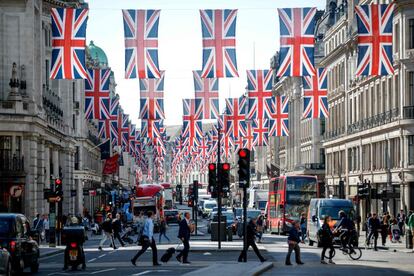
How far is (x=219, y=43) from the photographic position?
46500 millimetres

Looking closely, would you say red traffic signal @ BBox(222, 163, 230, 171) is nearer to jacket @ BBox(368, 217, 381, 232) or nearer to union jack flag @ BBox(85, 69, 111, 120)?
jacket @ BBox(368, 217, 381, 232)

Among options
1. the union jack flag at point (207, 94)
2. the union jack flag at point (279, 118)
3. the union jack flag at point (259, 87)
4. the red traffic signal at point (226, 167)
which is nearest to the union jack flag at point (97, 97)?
the union jack flag at point (259, 87)

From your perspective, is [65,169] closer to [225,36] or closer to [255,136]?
[255,136]

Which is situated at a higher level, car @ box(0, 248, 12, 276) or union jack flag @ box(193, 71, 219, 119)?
union jack flag @ box(193, 71, 219, 119)

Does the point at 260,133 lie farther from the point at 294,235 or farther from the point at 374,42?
the point at 294,235

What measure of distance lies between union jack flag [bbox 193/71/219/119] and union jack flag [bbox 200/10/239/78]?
45.8 ft

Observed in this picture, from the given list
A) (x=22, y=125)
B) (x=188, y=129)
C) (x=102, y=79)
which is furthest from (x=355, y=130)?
(x=22, y=125)

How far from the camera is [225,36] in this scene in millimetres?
46438

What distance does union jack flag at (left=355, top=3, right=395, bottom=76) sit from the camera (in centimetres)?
4731

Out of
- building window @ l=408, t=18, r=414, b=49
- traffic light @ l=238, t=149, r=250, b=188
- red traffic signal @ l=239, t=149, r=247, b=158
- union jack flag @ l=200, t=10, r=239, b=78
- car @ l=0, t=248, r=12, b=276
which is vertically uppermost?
building window @ l=408, t=18, r=414, b=49

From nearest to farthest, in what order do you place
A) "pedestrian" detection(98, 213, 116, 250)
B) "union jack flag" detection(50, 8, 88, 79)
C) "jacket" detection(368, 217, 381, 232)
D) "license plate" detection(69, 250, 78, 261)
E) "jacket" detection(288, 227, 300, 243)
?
"license plate" detection(69, 250, 78, 261) → "jacket" detection(288, 227, 300, 243) → "union jack flag" detection(50, 8, 88, 79) → "jacket" detection(368, 217, 381, 232) → "pedestrian" detection(98, 213, 116, 250)

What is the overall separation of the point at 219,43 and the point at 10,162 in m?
22.8

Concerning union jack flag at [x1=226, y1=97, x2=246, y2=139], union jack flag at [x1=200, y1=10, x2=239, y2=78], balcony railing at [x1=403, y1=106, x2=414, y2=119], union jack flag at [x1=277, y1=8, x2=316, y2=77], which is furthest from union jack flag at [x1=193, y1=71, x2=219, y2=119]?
union jack flag at [x1=226, y1=97, x2=246, y2=139]

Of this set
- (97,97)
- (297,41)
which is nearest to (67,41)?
(297,41)
